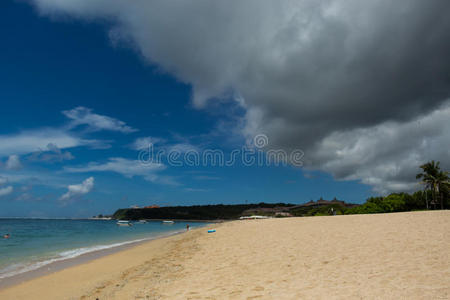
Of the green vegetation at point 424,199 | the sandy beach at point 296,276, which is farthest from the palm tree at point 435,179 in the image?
the sandy beach at point 296,276

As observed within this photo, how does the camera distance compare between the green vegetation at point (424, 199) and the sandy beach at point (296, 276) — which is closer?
the sandy beach at point (296, 276)

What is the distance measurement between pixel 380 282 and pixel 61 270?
52.3 feet

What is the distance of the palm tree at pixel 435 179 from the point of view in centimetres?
5069

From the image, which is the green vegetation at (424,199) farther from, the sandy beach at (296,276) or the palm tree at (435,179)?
the sandy beach at (296,276)

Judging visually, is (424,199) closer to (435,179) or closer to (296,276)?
(435,179)

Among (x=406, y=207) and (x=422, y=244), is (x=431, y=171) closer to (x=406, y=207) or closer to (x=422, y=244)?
(x=406, y=207)

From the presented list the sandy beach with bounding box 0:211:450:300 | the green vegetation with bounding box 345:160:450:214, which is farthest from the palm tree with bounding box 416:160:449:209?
the sandy beach with bounding box 0:211:450:300

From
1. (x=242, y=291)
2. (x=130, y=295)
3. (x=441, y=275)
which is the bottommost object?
(x=130, y=295)

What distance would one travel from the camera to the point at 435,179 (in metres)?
50.8

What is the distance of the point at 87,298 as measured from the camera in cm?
861

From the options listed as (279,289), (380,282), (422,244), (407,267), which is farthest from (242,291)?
(422,244)

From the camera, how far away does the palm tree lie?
166 feet

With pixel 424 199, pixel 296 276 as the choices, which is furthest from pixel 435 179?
pixel 296 276

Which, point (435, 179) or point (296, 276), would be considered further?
point (435, 179)
